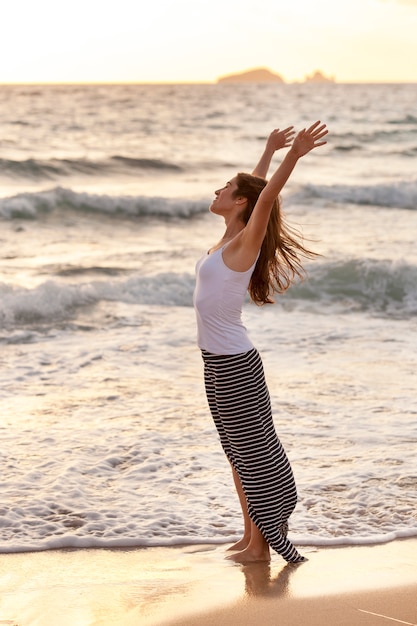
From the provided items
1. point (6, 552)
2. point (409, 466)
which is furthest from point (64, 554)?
point (409, 466)

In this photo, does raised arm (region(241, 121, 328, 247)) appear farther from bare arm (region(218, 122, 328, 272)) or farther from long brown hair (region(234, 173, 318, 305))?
long brown hair (region(234, 173, 318, 305))

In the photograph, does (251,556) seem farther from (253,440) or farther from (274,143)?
(274,143)

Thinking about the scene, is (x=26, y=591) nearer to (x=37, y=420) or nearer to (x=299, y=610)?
(x=299, y=610)

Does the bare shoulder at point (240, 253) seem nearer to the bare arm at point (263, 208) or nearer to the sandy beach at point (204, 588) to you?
the bare arm at point (263, 208)

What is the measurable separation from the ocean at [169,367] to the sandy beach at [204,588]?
0.70 feet

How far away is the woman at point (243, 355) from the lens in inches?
165

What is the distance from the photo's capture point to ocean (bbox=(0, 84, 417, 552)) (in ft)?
17.5

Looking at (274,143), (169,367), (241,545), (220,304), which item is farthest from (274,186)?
(169,367)

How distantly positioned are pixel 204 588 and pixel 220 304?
125 cm

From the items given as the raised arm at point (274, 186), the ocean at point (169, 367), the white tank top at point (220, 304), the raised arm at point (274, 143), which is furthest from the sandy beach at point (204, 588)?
the raised arm at point (274, 143)

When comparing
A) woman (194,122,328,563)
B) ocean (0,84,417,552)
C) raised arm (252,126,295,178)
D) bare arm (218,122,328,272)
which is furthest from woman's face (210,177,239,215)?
ocean (0,84,417,552)

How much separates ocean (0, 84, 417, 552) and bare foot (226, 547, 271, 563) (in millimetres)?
377

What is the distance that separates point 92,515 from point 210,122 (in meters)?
43.3

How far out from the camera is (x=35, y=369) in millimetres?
8719
